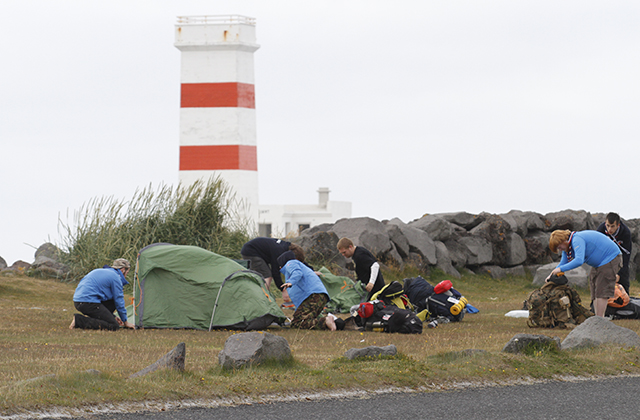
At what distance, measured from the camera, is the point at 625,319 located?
13539mm

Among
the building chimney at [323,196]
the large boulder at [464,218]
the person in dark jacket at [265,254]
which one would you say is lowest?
the person in dark jacket at [265,254]

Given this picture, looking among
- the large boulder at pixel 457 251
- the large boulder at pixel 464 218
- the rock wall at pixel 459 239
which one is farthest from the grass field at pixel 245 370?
the large boulder at pixel 464 218

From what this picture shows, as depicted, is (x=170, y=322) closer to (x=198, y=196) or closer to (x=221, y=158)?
(x=198, y=196)

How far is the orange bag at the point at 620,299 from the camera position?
13336mm

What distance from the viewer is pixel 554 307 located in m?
12.3

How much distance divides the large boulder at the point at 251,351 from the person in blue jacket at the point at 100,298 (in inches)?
180

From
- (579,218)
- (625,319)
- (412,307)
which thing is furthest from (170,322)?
(579,218)

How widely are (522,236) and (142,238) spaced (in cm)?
1182

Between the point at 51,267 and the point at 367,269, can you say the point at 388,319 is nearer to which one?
the point at 367,269

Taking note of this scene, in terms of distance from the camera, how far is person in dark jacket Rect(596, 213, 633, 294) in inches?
524

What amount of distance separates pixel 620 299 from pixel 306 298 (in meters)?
5.35

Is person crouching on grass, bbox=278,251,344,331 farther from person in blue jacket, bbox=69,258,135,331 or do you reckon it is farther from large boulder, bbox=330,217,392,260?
large boulder, bbox=330,217,392,260

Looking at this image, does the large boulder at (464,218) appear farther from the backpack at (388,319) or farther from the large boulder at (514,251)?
the backpack at (388,319)

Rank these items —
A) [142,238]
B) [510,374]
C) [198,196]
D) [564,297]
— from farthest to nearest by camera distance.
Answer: [198,196] < [142,238] < [564,297] < [510,374]
